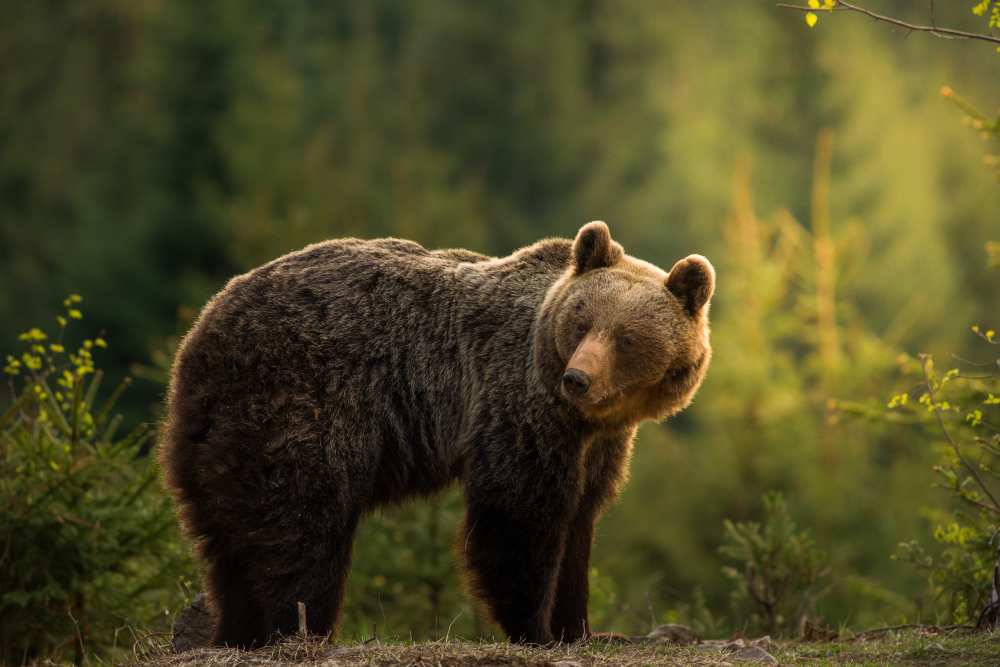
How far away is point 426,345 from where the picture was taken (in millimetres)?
6930

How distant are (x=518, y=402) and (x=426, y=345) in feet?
2.09

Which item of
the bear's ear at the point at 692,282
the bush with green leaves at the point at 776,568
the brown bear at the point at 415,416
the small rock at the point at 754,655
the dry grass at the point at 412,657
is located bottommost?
the bush with green leaves at the point at 776,568

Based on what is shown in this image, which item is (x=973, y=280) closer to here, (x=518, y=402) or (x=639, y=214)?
(x=639, y=214)

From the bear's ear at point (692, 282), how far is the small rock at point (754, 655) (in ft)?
5.35

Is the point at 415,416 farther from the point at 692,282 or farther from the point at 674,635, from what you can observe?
the point at 674,635

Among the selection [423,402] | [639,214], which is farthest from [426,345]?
[639,214]

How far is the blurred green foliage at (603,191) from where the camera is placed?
15.6 meters

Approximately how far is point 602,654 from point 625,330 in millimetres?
1494

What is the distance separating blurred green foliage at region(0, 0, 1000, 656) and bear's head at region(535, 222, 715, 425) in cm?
292

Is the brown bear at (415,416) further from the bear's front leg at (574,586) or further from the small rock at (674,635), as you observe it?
the small rock at (674,635)

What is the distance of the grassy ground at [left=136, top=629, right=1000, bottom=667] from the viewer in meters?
5.56

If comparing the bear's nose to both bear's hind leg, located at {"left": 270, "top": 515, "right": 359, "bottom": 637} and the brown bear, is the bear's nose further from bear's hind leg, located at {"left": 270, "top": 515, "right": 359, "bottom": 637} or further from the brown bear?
bear's hind leg, located at {"left": 270, "top": 515, "right": 359, "bottom": 637}

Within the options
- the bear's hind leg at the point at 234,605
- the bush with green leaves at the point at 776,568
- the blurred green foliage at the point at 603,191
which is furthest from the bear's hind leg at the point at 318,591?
the blurred green foliage at the point at 603,191

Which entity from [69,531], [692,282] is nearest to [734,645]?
[692,282]
